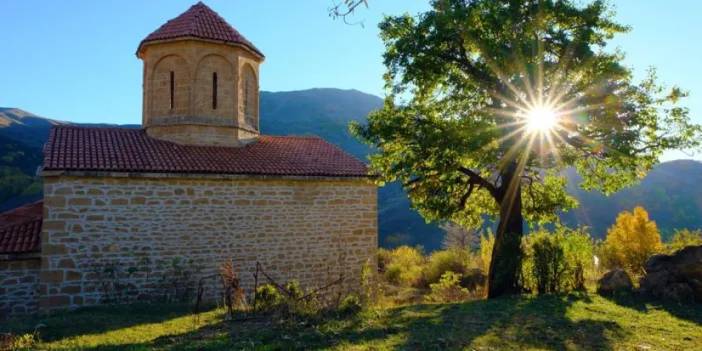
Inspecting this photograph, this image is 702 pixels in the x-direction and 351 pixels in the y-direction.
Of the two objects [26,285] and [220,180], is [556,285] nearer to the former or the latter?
[220,180]

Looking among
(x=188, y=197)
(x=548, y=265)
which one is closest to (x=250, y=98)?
(x=188, y=197)

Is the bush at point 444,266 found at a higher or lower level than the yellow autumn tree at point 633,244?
lower

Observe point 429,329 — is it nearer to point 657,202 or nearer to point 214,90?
point 214,90

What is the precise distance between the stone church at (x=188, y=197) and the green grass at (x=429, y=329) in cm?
222

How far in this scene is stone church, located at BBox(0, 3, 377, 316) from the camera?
38.5ft

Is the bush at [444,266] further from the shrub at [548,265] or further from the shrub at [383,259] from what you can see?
the shrub at [548,265]

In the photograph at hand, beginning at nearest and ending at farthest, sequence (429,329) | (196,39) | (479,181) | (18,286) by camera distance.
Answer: (429,329) < (18,286) < (479,181) < (196,39)

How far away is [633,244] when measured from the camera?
16000 millimetres

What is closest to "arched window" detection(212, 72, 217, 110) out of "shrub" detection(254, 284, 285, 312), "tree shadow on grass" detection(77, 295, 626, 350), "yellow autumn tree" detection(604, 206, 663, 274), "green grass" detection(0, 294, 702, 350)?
"green grass" detection(0, 294, 702, 350)

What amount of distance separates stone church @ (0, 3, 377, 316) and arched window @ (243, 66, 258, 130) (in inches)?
1.4

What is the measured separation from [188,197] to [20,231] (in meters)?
4.19

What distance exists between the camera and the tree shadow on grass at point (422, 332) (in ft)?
21.0

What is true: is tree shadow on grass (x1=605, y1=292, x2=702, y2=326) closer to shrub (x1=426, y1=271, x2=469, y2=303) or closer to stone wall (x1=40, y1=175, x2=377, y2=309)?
shrub (x1=426, y1=271, x2=469, y2=303)

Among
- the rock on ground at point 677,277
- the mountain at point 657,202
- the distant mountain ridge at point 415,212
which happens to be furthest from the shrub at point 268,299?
the mountain at point 657,202
